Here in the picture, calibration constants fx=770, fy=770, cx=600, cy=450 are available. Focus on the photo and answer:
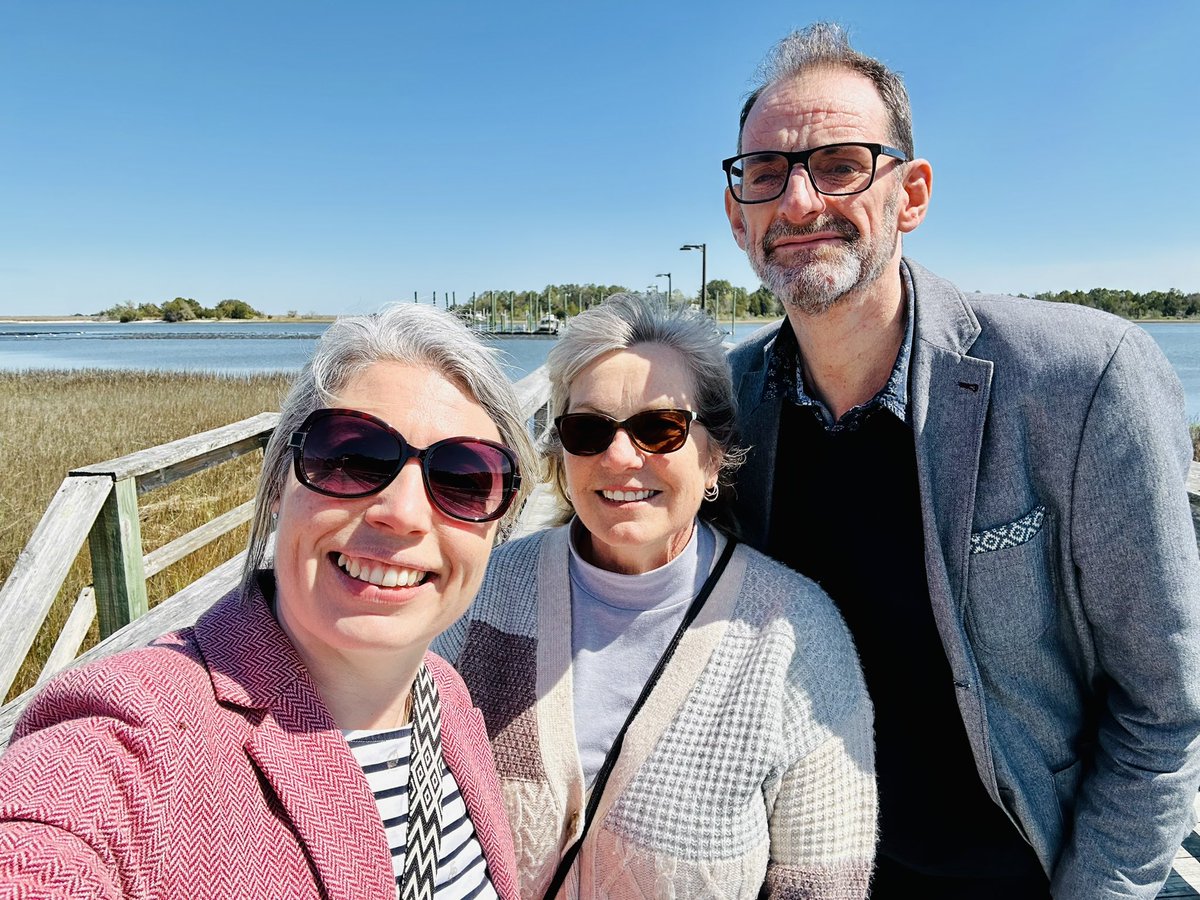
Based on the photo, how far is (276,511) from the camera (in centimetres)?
147

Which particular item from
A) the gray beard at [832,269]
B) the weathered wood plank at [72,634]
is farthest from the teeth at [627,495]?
the weathered wood plank at [72,634]

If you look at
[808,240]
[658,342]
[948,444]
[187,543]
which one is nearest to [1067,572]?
[948,444]

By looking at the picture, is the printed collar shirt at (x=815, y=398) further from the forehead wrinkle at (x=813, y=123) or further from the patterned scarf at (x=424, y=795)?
the patterned scarf at (x=424, y=795)

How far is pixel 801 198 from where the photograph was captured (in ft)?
6.69

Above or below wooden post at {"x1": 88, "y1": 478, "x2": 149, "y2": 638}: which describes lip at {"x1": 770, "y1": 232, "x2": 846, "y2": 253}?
above

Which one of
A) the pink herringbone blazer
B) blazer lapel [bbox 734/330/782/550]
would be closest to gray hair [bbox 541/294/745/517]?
blazer lapel [bbox 734/330/782/550]

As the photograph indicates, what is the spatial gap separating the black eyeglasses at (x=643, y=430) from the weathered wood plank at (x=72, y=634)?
2551mm

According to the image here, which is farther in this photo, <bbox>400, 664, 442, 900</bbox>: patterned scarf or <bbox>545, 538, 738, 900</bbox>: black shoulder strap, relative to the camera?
<bbox>545, 538, 738, 900</bbox>: black shoulder strap

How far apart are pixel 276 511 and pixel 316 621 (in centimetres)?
30

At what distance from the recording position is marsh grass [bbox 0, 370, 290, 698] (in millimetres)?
6160

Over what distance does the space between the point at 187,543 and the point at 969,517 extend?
4.41 m

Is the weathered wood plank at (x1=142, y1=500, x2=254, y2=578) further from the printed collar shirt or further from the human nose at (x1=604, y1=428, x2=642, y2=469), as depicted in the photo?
the printed collar shirt

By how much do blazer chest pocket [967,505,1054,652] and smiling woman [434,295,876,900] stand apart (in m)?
0.34

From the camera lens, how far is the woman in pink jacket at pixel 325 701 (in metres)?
0.93
